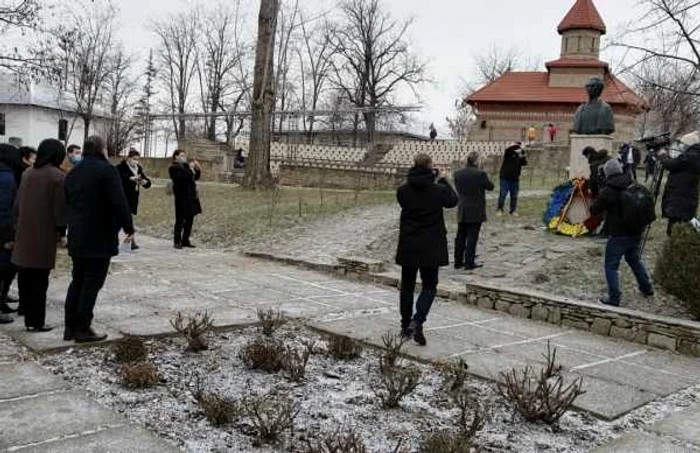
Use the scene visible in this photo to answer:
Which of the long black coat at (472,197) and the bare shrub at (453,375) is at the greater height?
the long black coat at (472,197)

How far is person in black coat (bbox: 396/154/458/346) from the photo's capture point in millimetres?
6152

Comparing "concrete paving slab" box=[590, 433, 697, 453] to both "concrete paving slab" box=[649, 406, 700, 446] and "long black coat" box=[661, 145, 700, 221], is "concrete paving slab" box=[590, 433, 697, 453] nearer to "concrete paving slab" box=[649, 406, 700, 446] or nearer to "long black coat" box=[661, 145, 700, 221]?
"concrete paving slab" box=[649, 406, 700, 446]

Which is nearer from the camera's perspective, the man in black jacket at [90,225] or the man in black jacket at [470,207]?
the man in black jacket at [90,225]

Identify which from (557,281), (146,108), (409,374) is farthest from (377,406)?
(146,108)

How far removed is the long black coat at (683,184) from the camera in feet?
30.5

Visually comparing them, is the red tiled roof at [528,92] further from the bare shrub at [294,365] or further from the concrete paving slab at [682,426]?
the bare shrub at [294,365]

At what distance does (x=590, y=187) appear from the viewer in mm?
11805

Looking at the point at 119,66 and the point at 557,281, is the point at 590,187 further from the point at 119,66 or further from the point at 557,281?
the point at 119,66

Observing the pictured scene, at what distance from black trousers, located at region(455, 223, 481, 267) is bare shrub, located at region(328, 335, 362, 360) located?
4.50 metres

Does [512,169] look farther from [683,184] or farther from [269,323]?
[269,323]

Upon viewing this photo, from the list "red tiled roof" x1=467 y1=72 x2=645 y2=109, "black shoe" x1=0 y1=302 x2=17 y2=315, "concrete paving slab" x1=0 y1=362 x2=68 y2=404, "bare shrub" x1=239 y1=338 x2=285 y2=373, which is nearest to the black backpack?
"bare shrub" x1=239 y1=338 x2=285 y2=373

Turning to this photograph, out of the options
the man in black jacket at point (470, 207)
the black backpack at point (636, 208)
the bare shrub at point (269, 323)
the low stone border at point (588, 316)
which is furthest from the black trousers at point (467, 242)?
the bare shrub at point (269, 323)

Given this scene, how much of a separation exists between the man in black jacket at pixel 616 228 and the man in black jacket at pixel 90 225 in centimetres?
520

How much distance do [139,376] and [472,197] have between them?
6181 mm
